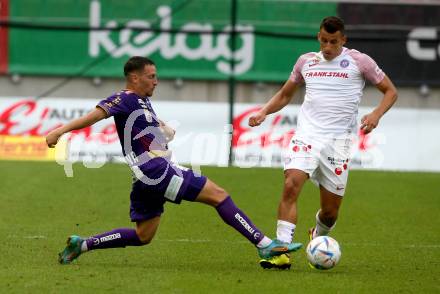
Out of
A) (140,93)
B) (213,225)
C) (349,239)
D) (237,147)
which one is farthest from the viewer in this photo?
(237,147)

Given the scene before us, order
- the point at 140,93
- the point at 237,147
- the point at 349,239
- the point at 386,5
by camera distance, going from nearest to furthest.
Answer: the point at 140,93 → the point at 349,239 → the point at 237,147 → the point at 386,5

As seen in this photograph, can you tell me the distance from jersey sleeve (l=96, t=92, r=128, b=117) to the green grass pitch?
4.30 ft

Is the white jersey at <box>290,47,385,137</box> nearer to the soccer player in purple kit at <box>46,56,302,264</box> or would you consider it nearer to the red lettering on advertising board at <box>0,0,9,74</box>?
the soccer player in purple kit at <box>46,56,302,264</box>

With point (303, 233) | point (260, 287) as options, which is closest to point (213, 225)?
point (303, 233)

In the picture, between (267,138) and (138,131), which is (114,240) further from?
(267,138)

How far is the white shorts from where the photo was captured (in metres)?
9.43

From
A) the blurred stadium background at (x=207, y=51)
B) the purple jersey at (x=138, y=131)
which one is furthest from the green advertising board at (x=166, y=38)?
the purple jersey at (x=138, y=131)

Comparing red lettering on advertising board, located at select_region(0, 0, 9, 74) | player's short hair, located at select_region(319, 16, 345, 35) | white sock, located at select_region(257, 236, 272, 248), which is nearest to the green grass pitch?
white sock, located at select_region(257, 236, 272, 248)

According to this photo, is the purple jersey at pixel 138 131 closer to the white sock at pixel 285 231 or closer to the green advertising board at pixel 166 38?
the white sock at pixel 285 231

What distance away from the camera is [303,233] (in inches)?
476

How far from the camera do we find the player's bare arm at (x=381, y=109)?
9172 millimetres

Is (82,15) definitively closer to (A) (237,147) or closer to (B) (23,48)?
(B) (23,48)

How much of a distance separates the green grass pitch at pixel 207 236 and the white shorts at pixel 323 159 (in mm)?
771

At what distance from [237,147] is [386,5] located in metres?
4.20
